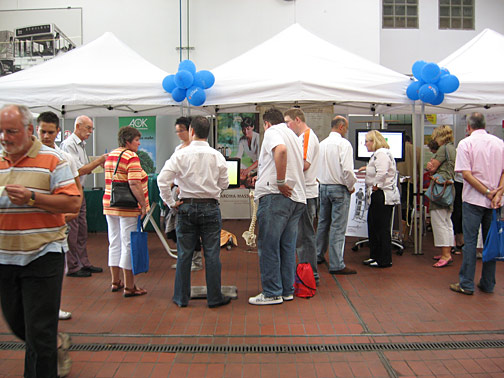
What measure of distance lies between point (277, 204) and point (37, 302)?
246cm

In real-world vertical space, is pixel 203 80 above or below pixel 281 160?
above

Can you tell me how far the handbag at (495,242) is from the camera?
15.7 feet

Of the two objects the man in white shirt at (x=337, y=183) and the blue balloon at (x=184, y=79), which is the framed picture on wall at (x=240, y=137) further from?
the man in white shirt at (x=337, y=183)

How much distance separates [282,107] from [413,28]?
16.7 feet

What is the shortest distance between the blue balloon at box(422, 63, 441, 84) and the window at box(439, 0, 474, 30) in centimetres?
718

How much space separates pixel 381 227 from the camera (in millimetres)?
6234

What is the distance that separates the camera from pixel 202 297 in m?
5.00

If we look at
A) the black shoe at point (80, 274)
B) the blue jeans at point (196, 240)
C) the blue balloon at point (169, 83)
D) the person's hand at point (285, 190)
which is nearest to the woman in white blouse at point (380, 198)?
the person's hand at point (285, 190)

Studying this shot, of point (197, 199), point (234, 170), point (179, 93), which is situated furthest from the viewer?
point (234, 170)

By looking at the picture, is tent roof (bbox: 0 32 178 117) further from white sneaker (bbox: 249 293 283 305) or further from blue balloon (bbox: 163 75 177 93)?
white sneaker (bbox: 249 293 283 305)

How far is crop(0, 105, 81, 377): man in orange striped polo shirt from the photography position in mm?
2699

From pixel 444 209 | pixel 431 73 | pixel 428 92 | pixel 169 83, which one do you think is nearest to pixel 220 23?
pixel 169 83

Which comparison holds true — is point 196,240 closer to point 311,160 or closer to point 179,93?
point 311,160

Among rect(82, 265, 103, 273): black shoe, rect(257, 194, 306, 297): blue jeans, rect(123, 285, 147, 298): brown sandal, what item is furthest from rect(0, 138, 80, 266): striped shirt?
rect(82, 265, 103, 273): black shoe
